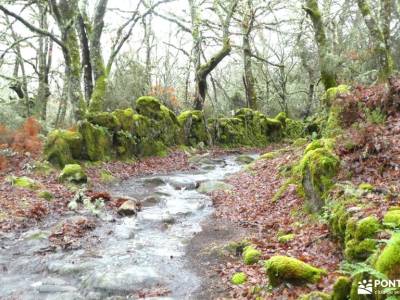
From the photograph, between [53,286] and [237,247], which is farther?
[237,247]

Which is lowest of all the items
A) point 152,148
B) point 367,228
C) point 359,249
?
point 359,249

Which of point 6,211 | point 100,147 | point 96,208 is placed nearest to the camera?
point 6,211

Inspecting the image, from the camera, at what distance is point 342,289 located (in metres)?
4.46

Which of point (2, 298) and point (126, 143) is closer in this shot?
point (2, 298)

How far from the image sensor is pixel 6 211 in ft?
32.4

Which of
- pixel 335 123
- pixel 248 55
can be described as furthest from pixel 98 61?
pixel 335 123

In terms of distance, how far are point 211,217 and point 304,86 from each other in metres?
28.6

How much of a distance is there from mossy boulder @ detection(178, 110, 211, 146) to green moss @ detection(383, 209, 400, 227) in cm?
1797

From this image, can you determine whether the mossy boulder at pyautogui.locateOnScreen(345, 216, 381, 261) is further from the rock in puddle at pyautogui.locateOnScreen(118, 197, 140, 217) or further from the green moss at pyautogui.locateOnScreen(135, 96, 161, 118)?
the green moss at pyautogui.locateOnScreen(135, 96, 161, 118)

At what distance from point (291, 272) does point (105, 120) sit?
13.2m

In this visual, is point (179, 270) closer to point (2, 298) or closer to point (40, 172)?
point (2, 298)

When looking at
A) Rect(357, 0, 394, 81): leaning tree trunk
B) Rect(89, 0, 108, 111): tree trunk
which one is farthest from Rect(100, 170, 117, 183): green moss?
Rect(357, 0, 394, 81): leaning tree trunk

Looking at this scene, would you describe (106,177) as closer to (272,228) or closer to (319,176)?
(272,228)

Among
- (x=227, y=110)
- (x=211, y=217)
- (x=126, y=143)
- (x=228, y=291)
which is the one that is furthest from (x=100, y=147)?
(x=227, y=110)
